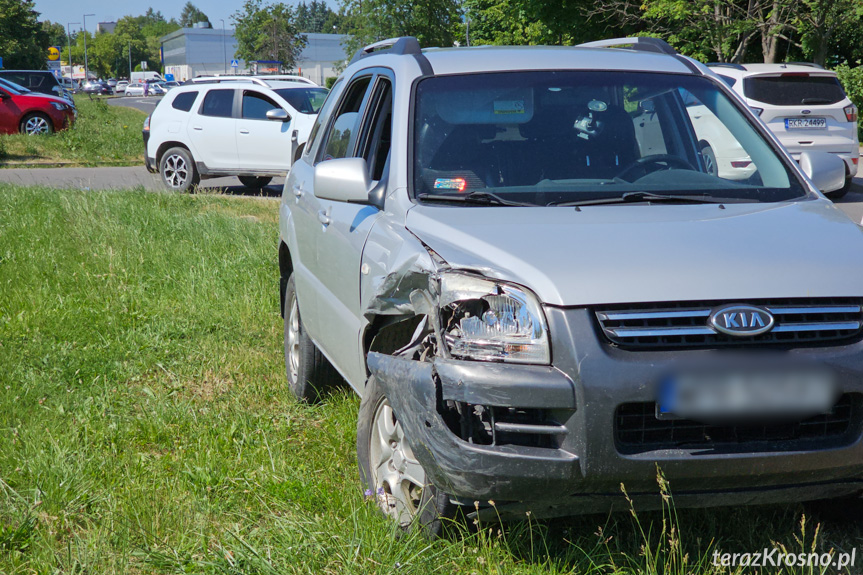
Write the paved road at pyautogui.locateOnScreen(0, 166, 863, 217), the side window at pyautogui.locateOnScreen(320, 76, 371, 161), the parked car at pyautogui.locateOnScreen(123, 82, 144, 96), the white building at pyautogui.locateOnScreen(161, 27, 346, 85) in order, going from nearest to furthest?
1. the side window at pyautogui.locateOnScreen(320, 76, 371, 161)
2. the paved road at pyautogui.locateOnScreen(0, 166, 863, 217)
3. the parked car at pyautogui.locateOnScreen(123, 82, 144, 96)
4. the white building at pyautogui.locateOnScreen(161, 27, 346, 85)

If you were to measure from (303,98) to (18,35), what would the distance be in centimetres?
4800

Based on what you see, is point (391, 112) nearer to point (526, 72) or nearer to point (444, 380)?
point (526, 72)

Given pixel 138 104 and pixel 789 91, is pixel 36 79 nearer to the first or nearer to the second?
pixel 789 91

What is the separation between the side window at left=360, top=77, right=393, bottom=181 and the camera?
4141 mm

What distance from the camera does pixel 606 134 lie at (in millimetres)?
3873

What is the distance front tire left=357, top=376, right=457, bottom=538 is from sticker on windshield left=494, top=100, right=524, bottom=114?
1315 millimetres

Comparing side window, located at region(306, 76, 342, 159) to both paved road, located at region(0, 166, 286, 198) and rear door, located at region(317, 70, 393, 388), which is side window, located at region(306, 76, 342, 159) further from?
paved road, located at region(0, 166, 286, 198)

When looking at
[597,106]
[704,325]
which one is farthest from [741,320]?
[597,106]

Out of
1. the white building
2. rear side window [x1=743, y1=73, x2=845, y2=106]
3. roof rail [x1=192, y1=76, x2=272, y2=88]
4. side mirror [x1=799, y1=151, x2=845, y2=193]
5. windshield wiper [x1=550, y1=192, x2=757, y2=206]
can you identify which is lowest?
windshield wiper [x1=550, y1=192, x2=757, y2=206]

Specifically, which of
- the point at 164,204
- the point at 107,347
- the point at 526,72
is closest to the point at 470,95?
the point at 526,72

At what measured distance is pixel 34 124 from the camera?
81.4 feet

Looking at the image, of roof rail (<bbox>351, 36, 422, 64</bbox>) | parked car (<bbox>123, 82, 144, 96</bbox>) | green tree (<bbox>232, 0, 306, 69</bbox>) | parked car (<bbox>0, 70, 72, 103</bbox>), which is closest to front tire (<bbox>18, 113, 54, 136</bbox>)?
parked car (<bbox>0, 70, 72, 103</bbox>)

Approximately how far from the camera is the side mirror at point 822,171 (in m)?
3.95

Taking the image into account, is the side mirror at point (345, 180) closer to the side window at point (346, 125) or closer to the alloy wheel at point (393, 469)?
the side window at point (346, 125)
